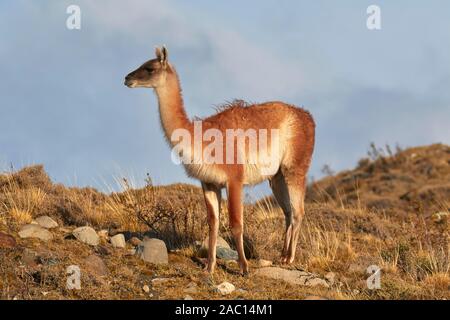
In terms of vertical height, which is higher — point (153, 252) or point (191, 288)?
point (153, 252)

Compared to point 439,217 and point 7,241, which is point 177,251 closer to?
point 7,241

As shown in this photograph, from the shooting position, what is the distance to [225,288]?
9367 millimetres

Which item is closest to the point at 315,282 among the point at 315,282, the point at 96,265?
the point at 315,282

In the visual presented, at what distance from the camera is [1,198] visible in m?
13.7

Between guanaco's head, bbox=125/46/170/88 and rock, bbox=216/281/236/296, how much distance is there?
3.09 metres

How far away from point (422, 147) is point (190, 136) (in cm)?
3614

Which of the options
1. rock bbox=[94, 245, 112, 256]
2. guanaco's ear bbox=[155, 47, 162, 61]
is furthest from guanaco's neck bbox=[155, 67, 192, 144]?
rock bbox=[94, 245, 112, 256]

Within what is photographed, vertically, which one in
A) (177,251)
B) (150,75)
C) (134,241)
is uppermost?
(150,75)

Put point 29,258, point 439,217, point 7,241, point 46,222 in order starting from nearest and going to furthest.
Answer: point 29,258
point 7,241
point 46,222
point 439,217

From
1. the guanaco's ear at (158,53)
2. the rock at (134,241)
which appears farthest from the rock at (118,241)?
the guanaco's ear at (158,53)

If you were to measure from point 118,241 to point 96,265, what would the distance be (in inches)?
64.3

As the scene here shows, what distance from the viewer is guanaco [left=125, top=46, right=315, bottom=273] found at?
1052cm

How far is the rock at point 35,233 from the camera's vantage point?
11320 millimetres
